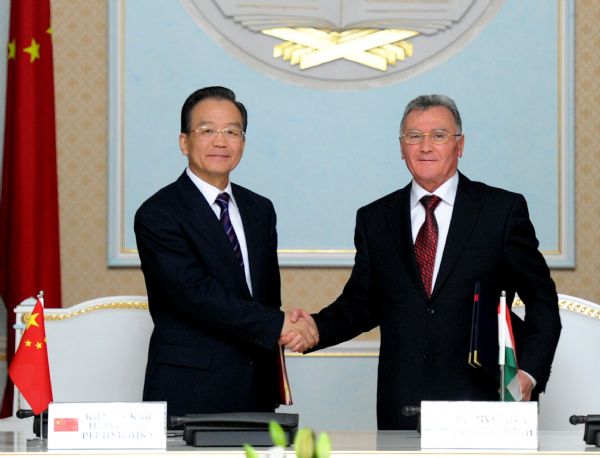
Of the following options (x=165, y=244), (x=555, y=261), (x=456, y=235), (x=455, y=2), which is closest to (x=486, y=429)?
(x=456, y=235)

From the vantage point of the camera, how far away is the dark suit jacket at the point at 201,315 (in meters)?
3.23

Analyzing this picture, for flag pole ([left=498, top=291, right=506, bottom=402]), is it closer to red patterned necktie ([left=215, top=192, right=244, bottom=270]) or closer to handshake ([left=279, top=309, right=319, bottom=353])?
handshake ([left=279, top=309, right=319, bottom=353])

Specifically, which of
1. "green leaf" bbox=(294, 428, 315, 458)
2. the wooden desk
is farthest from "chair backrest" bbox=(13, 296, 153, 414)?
"green leaf" bbox=(294, 428, 315, 458)

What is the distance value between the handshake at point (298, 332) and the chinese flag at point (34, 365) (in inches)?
28.1

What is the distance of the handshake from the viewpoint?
333 centimetres

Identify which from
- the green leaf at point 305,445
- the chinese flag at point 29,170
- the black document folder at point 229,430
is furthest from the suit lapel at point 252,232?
the green leaf at point 305,445

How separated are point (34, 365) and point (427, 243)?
3.77 feet

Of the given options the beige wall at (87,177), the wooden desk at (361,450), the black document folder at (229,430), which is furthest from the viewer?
the beige wall at (87,177)

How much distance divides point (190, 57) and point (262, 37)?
33 cm

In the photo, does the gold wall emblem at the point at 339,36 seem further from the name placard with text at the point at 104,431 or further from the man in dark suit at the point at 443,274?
the name placard with text at the point at 104,431

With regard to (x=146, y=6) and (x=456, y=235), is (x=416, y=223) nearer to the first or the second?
(x=456, y=235)

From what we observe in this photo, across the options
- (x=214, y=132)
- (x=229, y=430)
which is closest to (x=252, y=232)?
(x=214, y=132)

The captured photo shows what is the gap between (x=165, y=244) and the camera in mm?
3311

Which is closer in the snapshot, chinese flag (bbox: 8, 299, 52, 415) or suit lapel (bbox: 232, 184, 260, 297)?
chinese flag (bbox: 8, 299, 52, 415)
